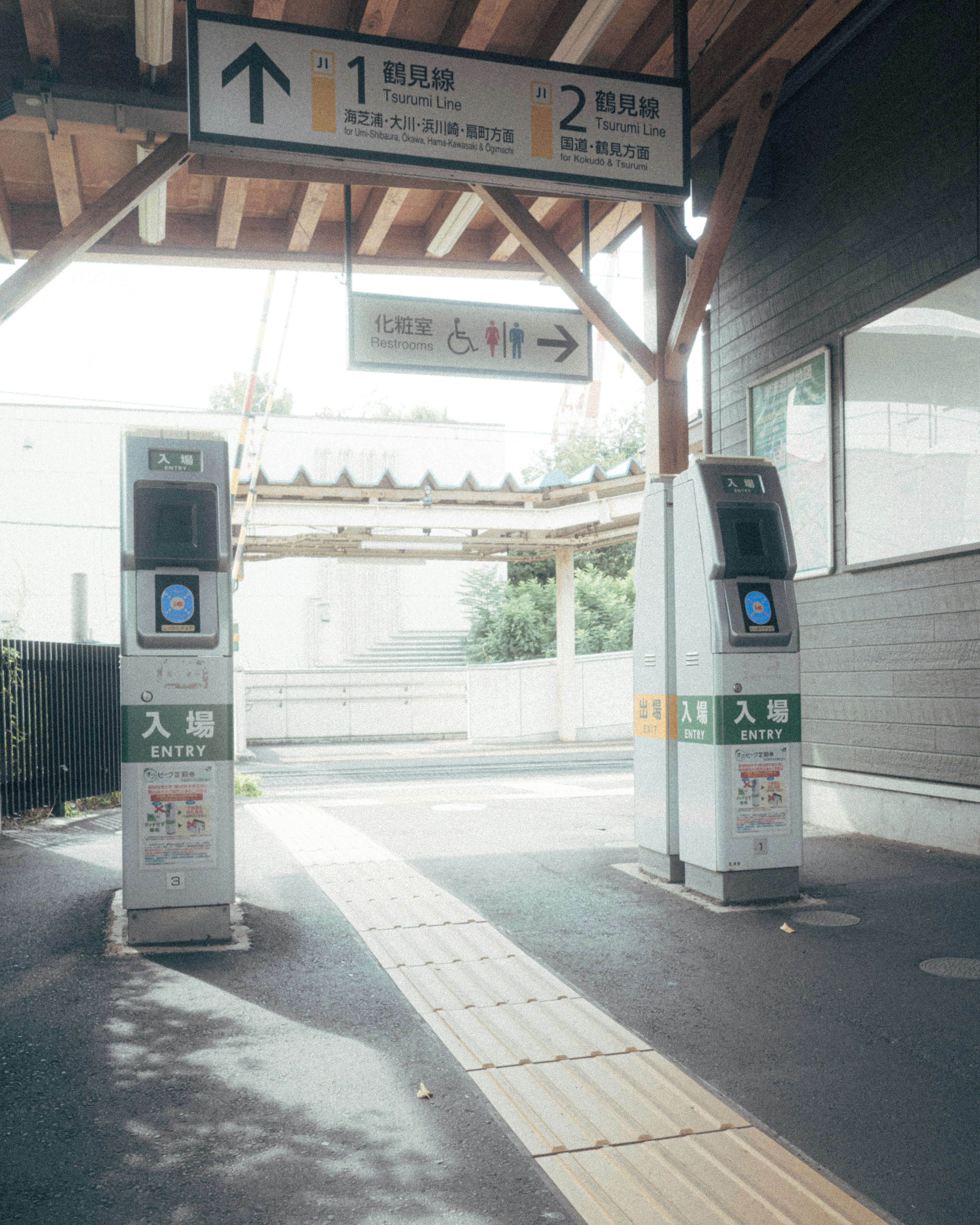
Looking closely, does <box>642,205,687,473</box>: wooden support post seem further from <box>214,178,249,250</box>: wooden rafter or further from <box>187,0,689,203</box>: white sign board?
<box>214,178,249,250</box>: wooden rafter

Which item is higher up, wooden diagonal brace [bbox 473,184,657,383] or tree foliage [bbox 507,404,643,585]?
tree foliage [bbox 507,404,643,585]

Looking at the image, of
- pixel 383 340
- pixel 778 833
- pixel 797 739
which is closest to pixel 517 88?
pixel 383 340

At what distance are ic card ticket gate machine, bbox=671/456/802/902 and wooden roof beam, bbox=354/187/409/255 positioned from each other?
3689mm

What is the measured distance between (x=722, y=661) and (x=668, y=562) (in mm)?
767

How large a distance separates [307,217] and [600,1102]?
277 inches

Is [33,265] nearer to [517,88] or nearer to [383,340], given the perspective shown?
[383,340]

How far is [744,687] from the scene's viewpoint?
5.19 m

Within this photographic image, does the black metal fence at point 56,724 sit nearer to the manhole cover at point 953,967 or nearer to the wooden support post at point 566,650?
the manhole cover at point 953,967

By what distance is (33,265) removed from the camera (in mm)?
6305

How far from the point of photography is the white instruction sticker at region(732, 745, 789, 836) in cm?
514

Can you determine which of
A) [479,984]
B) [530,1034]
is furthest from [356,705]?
[530,1034]

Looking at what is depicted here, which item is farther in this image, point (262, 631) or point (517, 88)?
point (262, 631)

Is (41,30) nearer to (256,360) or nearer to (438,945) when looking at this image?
(438,945)

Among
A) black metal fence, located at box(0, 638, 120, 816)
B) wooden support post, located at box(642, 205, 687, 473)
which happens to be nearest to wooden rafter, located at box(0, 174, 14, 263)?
black metal fence, located at box(0, 638, 120, 816)
